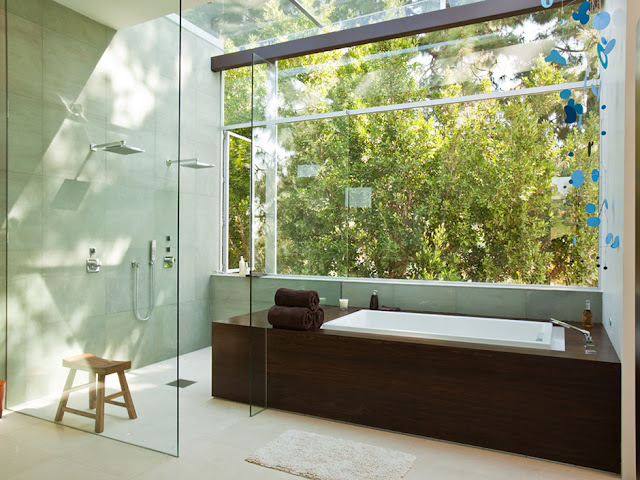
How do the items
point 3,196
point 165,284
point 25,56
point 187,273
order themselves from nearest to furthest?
point 165,284
point 25,56
point 3,196
point 187,273

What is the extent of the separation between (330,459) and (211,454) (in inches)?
26.4

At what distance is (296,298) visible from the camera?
3400 mm

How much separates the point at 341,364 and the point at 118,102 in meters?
2.15

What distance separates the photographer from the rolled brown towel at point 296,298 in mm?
3381

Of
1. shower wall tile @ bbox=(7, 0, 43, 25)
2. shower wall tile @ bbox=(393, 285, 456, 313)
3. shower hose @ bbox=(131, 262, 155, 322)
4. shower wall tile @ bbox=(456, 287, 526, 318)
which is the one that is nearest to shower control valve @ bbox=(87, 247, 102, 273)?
shower hose @ bbox=(131, 262, 155, 322)

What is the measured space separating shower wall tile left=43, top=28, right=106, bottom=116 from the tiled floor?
6.32 feet

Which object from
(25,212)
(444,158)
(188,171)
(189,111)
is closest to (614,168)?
(444,158)

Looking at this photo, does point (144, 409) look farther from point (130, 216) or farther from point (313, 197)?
point (313, 197)

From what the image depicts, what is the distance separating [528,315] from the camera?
3660 mm

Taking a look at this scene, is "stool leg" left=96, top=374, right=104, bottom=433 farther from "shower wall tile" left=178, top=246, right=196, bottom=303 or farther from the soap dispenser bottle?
the soap dispenser bottle

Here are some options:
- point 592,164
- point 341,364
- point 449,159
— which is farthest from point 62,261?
point 592,164

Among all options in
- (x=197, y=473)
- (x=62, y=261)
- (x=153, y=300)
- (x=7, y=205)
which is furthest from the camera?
(x=7, y=205)

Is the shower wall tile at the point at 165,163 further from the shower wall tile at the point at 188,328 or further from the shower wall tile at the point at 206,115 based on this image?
the shower wall tile at the point at 206,115

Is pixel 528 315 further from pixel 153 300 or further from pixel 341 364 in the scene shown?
pixel 153 300
